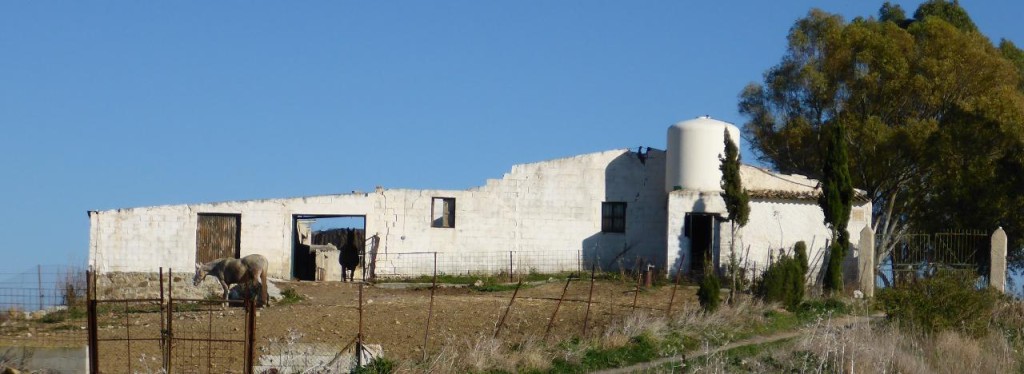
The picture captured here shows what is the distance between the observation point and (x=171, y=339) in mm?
17391

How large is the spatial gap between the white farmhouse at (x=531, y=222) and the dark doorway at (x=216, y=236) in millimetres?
26

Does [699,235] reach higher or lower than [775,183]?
lower

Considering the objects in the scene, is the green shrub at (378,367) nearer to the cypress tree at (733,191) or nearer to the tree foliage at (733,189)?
the cypress tree at (733,191)

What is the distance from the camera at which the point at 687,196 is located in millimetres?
37531

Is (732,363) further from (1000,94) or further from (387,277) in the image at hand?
(1000,94)

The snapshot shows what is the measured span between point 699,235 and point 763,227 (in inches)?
84.9

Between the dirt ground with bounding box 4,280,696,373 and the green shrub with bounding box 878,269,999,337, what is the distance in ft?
14.2

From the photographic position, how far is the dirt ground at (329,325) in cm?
2002

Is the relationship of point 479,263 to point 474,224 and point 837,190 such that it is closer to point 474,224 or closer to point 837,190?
point 474,224

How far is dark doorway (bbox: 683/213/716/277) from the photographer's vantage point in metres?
37.1

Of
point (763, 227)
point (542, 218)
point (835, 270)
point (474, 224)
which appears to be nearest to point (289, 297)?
point (474, 224)

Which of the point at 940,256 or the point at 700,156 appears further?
the point at 700,156

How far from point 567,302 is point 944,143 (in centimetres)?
1587

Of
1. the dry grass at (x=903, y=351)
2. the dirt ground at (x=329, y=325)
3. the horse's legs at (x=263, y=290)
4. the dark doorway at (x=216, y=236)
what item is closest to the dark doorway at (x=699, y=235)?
the dirt ground at (x=329, y=325)
